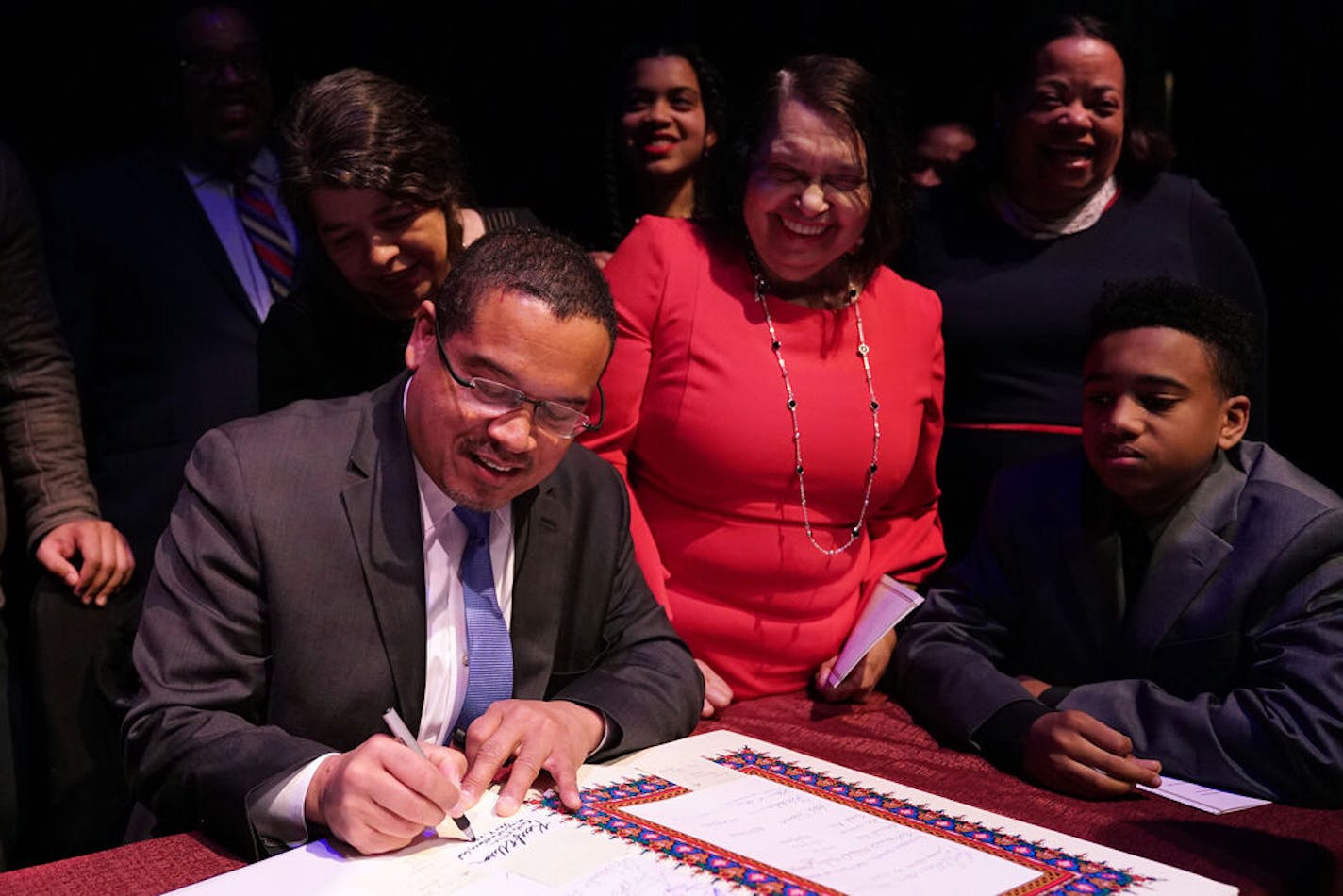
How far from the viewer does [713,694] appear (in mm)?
2170

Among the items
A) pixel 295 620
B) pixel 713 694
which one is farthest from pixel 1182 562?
pixel 295 620

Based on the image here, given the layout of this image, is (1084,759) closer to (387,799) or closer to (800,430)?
(800,430)

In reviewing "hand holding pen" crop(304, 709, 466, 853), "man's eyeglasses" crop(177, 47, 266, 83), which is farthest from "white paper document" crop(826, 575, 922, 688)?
"man's eyeglasses" crop(177, 47, 266, 83)

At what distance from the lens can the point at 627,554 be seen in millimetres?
2035

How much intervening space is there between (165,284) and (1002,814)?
2182 millimetres

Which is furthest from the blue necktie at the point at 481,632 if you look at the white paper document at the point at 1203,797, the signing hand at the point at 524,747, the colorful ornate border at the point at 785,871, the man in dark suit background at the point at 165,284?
the man in dark suit background at the point at 165,284

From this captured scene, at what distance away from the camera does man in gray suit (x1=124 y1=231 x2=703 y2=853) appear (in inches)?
62.8

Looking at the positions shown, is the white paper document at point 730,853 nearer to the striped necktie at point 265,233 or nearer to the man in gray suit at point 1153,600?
the man in gray suit at point 1153,600

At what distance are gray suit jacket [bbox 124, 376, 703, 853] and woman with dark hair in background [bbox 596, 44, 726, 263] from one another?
4.86 ft

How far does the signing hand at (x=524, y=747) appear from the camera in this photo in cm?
153

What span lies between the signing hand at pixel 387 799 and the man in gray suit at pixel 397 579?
0.10 meters

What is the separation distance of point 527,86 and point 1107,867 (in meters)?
3.01

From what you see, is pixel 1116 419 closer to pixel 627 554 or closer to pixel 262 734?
pixel 627 554
